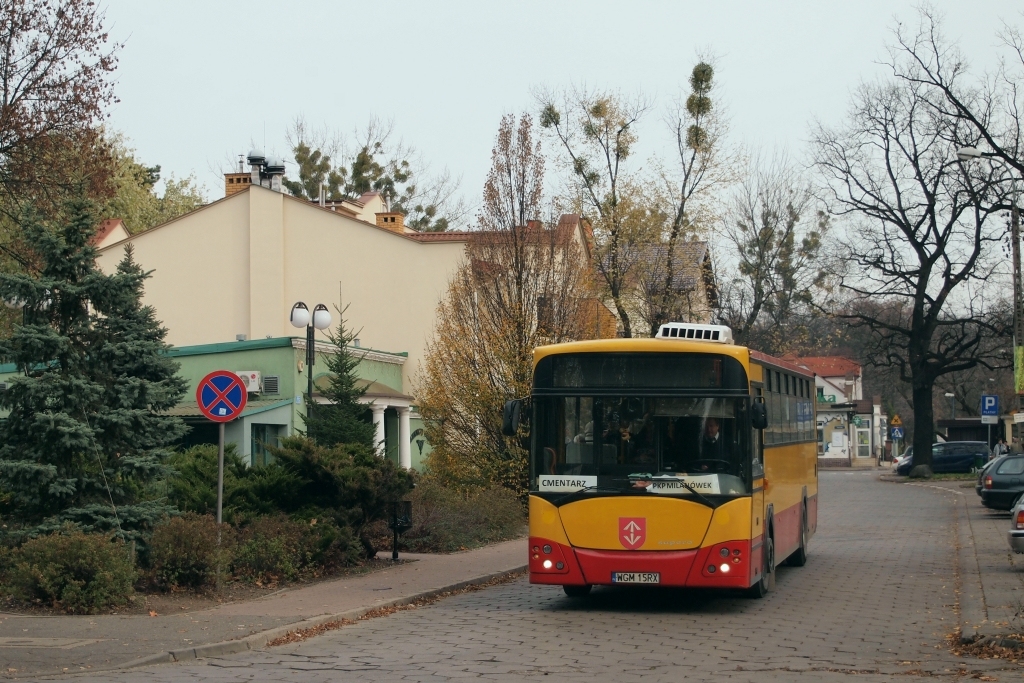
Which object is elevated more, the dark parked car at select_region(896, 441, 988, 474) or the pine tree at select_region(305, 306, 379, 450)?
the pine tree at select_region(305, 306, 379, 450)

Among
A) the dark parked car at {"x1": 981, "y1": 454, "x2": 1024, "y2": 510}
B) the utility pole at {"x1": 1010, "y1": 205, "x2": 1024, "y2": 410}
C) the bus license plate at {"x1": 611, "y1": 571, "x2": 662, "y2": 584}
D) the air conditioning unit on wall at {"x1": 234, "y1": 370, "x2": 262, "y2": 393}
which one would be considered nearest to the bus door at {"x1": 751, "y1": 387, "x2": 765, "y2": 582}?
the bus license plate at {"x1": 611, "y1": 571, "x2": 662, "y2": 584}

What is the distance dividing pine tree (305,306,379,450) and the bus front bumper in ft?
25.9

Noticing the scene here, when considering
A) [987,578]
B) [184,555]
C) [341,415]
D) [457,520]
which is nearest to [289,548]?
[184,555]

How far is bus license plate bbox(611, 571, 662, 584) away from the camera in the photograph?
12859 millimetres

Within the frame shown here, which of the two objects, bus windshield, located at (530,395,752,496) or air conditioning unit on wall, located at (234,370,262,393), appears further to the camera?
air conditioning unit on wall, located at (234,370,262,393)

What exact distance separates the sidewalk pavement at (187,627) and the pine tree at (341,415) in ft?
17.6

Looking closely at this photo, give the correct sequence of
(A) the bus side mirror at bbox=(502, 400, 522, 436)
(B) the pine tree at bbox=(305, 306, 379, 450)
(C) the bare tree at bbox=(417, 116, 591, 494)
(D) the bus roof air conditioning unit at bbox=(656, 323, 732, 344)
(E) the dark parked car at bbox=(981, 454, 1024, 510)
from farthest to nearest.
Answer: (E) the dark parked car at bbox=(981, 454, 1024, 510) < (C) the bare tree at bbox=(417, 116, 591, 494) < (B) the pine tree at bbox=(305, 306, 379, 450) < (D) the bus roof air conditioning unit at bbox=(656, 323, 732, 344) < (A) the bus side mirror at bbox=(502, 400, 522, 436)

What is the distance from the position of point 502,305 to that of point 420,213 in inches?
1474

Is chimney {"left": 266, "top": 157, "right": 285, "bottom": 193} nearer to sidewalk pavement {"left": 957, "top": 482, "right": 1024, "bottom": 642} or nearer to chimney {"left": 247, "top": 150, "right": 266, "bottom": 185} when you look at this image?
chimney {"left": 247, "top": 150, "right": 266, "bottom": 185}

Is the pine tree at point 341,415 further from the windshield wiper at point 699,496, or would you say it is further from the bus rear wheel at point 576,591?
the windshield wiper at point 699,496

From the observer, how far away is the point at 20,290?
14.4m

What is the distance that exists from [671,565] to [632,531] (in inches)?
21.4

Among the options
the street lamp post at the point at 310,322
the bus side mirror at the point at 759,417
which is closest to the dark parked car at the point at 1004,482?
the street lamp post at the point at 310,322

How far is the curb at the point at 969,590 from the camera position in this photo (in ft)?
37.7
